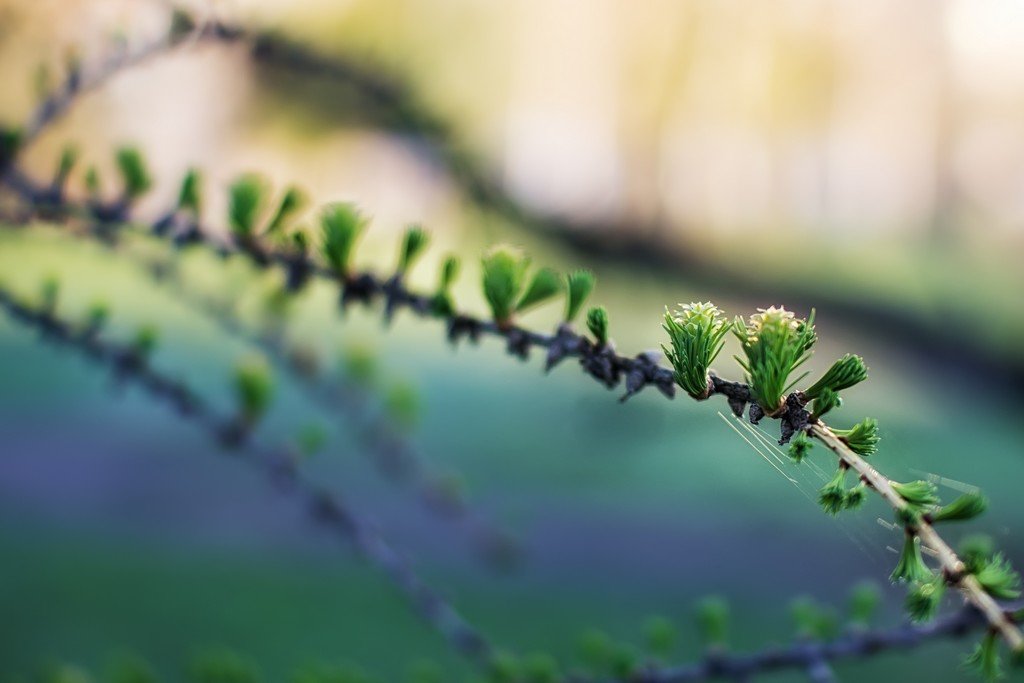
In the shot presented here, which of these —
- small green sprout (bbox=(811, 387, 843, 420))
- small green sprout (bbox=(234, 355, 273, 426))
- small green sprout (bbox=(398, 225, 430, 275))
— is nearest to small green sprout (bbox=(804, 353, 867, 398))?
small green sprout (bbox=(811, 387, 843, 420))

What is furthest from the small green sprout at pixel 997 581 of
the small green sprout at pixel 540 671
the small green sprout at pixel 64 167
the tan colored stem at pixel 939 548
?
the small green sprout at pixel 64 167

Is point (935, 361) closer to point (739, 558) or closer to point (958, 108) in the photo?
point (739, 558)

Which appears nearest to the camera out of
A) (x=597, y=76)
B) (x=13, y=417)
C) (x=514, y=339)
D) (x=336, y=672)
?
(x=514, y=339)

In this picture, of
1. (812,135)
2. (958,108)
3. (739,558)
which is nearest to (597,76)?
(812,135)

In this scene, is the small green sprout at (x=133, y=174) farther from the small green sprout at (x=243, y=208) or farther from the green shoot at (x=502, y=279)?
the green shoot at (x=502, y=279)

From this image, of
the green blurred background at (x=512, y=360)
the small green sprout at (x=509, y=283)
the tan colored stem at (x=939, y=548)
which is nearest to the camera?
the tan colored stem at (x=939, y=548)
